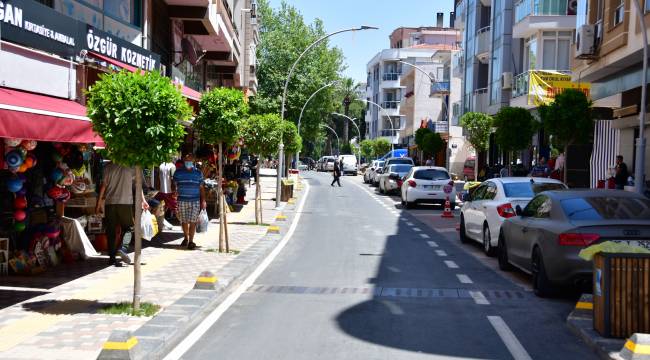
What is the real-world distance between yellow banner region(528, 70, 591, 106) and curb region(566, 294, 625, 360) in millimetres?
24273

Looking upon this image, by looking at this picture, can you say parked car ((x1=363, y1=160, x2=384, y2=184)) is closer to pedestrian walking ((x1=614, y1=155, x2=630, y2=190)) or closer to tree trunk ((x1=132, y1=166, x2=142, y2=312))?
pedestrian walking ((x1=614, y1=155, x2=630, y2=190))

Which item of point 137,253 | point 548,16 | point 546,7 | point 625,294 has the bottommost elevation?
point 625,294

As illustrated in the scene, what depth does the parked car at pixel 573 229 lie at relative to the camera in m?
9.11

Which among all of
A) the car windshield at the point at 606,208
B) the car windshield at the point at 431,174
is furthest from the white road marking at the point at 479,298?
the car windshield at the point at 431,174

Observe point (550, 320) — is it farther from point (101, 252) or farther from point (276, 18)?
point (276, 18)

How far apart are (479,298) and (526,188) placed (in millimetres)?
4976

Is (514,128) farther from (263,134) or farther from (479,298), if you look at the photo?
(479,298)

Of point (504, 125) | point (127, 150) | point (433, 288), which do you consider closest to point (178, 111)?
→ point (127, 150)

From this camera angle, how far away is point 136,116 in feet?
27.3

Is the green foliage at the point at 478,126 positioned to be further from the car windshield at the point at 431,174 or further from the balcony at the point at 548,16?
the car windshield at the point at 431,174

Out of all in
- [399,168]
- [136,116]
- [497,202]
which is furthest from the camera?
[399,168]

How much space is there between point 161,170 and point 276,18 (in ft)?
152

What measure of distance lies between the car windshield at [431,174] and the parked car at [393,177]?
8805mm

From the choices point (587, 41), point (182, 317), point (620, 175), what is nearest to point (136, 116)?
point (182, 317)
